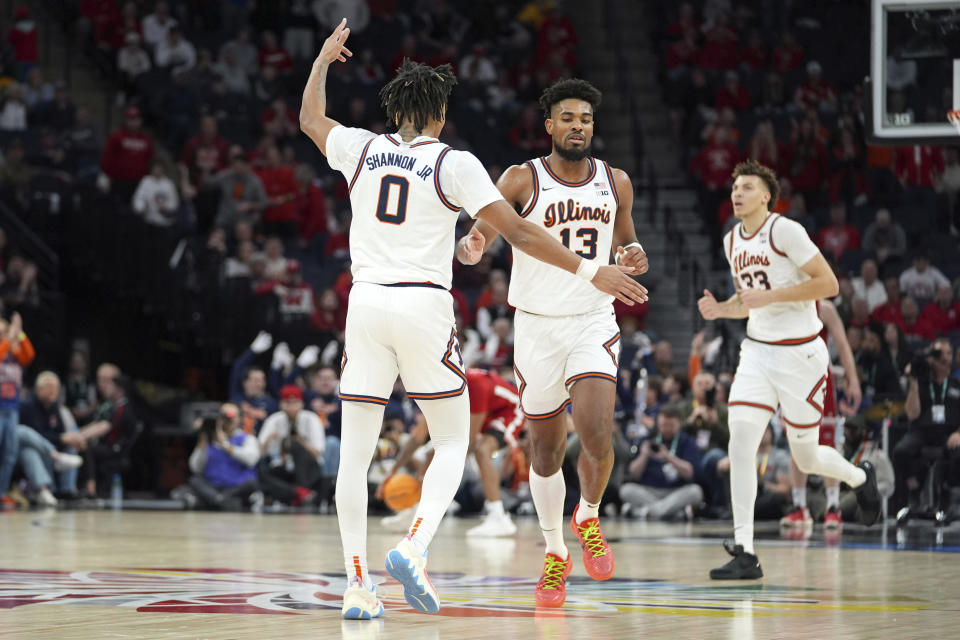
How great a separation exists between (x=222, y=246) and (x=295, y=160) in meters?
3.02

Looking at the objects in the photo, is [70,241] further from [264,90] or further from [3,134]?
[264,90]

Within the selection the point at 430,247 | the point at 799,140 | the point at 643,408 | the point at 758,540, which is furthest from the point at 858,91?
the point at 430,247

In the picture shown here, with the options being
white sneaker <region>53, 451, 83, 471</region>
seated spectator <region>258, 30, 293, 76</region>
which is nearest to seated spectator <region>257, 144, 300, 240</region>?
seated spectator <region>258, 30, 293, 76</region>

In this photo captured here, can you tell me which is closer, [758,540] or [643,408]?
[758,540]

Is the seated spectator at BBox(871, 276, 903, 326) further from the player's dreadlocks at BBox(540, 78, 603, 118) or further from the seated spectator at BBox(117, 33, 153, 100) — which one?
the seated spectator at BBox(117, 33, 153, 100)

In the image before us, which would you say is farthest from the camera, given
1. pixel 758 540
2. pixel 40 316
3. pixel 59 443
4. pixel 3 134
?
pixel 3 134

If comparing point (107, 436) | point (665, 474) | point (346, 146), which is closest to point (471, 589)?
point (346, 146)

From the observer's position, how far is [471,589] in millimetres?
7660

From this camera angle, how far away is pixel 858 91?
21125 millimetres

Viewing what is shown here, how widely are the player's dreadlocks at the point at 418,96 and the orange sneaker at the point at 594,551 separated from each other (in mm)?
2415

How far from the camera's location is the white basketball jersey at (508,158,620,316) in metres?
7.55

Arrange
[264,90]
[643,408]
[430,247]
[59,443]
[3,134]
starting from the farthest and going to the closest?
1. [264,90]
2. [3,134]
3. [59,443]
4. [643,408]
5. [430,247]

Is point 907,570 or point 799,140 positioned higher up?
point 799,140

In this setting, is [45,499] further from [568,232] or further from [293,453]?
[568,232]
